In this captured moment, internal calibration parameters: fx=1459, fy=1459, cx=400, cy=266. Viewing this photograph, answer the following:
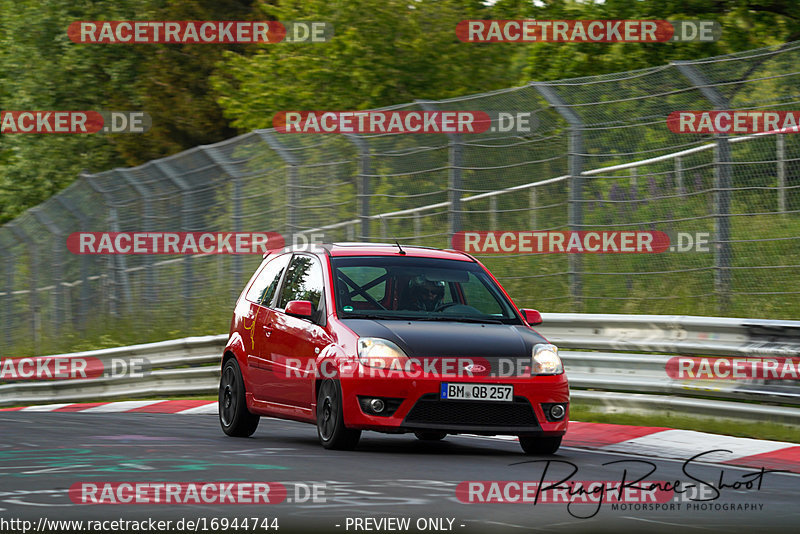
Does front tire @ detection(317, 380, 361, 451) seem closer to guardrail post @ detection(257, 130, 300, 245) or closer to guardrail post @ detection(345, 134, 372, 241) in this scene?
guardrail post @ detection(345, 134, 372, 241)

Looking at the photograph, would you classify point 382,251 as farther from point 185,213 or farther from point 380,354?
point 185,213

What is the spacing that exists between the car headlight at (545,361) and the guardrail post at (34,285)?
1822 cm

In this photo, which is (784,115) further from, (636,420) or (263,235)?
(263,235)

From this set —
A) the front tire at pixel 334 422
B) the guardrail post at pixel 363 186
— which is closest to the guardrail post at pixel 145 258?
the guardrail post at pixel 363 186

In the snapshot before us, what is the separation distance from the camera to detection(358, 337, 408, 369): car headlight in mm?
9680

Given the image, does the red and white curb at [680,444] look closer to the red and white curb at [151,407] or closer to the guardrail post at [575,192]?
the guardrail post at [575,192]

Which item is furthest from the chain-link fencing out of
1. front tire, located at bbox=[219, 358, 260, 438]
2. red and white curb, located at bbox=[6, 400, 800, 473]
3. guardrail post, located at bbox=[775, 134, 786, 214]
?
front tire, located at bbox=[219, 358, 260, 438]

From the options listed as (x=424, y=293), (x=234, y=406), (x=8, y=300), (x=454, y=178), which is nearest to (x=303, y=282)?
(x=424, y=293)

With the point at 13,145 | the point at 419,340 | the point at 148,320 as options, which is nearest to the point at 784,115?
the point at 419,340

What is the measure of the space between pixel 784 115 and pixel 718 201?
96cm

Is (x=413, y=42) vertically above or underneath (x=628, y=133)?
above

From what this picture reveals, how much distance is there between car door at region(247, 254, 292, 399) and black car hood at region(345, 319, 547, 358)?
4.36ft

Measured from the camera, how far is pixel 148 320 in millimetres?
23359

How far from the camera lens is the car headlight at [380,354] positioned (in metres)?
9.68
